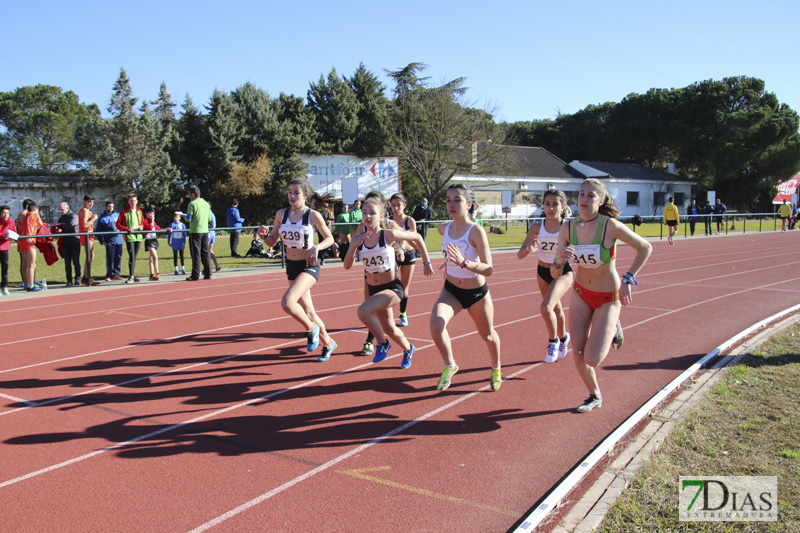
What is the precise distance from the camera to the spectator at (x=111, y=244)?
46.0ft

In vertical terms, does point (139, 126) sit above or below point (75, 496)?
above

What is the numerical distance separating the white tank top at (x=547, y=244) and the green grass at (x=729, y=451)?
84.4 inches

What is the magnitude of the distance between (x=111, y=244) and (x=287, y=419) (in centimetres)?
1103

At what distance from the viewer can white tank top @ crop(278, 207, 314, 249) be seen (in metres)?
6.79

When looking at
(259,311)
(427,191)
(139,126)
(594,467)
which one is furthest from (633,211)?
(594,467)

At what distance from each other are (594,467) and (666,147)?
72.9 m

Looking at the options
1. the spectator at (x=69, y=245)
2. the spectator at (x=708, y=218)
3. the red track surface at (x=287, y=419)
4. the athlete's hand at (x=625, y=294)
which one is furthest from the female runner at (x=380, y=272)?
the spectator at (x=708, y=218)

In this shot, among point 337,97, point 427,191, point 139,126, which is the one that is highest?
point 337,97

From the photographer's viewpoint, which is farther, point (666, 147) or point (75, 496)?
point (666, 147)

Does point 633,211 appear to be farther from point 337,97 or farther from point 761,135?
point 337,97

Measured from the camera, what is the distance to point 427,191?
4638 centimetres

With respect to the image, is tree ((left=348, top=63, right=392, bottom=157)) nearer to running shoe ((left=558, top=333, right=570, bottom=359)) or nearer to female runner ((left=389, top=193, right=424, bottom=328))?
female runner ((left=389, top=193, right=424, bottom=328))

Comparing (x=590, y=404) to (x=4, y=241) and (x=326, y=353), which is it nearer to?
(x=326, y=353)

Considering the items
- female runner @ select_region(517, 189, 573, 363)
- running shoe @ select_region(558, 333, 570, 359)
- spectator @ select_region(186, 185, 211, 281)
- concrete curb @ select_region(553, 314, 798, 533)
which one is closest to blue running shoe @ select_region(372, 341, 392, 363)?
female runner @ select_region(517, 189, 573, 363)
